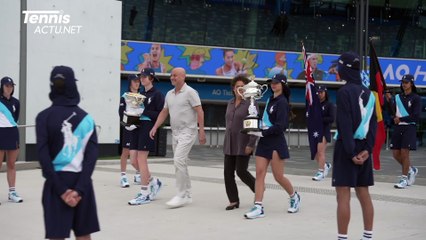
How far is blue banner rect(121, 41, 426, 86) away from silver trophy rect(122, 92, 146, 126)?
59.3ft

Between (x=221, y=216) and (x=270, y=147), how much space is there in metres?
1.08

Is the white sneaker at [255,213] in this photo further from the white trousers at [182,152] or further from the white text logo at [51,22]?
the white text logo at [51,22]

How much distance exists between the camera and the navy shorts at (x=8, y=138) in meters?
9.36

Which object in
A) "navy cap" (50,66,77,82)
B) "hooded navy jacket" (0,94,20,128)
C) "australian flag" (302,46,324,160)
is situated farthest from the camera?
"australian flag" (302,46,324,160)

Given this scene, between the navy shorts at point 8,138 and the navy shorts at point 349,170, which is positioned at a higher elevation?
the navy shorts at point 349,170

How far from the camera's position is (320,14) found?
3422cm

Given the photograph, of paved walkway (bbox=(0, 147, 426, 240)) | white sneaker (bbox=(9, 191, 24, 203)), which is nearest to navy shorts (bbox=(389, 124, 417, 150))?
paved walkway (bbox=(0, 147, 426, 240))

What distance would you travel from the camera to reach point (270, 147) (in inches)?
328

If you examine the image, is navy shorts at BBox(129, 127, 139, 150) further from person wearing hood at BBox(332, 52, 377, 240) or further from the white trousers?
person wearing hood at BBox(332, 52, 377, 240)

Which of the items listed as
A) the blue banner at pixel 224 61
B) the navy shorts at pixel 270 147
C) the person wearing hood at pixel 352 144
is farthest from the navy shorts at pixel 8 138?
the blue banner at pixel 224 61

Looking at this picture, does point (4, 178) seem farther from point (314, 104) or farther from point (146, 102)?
point (314, 104)

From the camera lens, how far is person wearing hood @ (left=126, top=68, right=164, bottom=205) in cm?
956

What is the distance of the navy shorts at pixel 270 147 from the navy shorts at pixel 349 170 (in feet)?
6.90

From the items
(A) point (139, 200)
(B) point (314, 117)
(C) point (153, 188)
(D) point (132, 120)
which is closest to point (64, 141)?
(A) point (139, 200)
